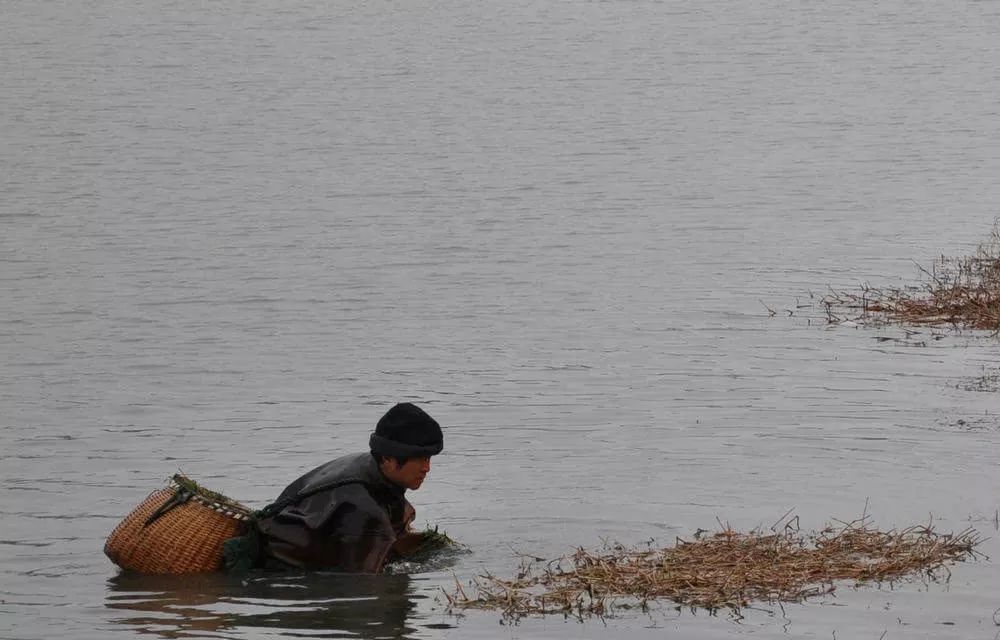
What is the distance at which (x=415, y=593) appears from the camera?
10047mm

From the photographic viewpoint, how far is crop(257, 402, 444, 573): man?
367 inches

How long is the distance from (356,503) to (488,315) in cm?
1063

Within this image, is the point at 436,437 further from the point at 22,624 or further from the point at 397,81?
the point at 397,81

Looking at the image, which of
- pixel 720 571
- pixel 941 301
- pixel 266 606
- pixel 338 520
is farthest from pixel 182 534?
pixel 941 301

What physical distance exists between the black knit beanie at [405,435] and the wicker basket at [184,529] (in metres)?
1.06

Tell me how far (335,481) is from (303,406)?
613 cm

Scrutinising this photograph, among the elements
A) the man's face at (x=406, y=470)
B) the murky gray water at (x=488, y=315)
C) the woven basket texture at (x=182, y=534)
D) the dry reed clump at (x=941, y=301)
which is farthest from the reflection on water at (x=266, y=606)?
the dry reed clump at (x=941, y=301)

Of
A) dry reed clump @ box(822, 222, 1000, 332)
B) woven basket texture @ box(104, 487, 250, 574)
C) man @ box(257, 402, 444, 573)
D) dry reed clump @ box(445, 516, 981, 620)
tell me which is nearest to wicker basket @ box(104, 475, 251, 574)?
woven basket texture @ box(104, 487, 250, 574)

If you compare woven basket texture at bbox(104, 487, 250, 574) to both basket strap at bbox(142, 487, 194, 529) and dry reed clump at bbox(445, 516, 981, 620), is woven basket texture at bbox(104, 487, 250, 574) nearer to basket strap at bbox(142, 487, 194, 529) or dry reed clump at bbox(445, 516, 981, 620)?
basket strap at bbox(142, 487, 194, 529)

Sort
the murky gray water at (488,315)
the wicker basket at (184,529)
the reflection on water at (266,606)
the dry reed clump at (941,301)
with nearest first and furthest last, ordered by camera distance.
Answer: the reflection on water at (266,606) < the wicker basket at (184,529) < the murky gray water at (488,315) < the dry reed clump at (941,301)

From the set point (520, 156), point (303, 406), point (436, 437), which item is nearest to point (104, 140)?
point (520, 156)

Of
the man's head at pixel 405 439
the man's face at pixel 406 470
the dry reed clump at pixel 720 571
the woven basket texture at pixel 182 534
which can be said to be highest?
the man's head at pixel 405 439

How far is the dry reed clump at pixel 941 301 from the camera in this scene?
56.5 ft

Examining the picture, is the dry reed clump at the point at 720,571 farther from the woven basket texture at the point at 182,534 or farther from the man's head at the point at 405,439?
the woven basket texture at the point at 182,534
